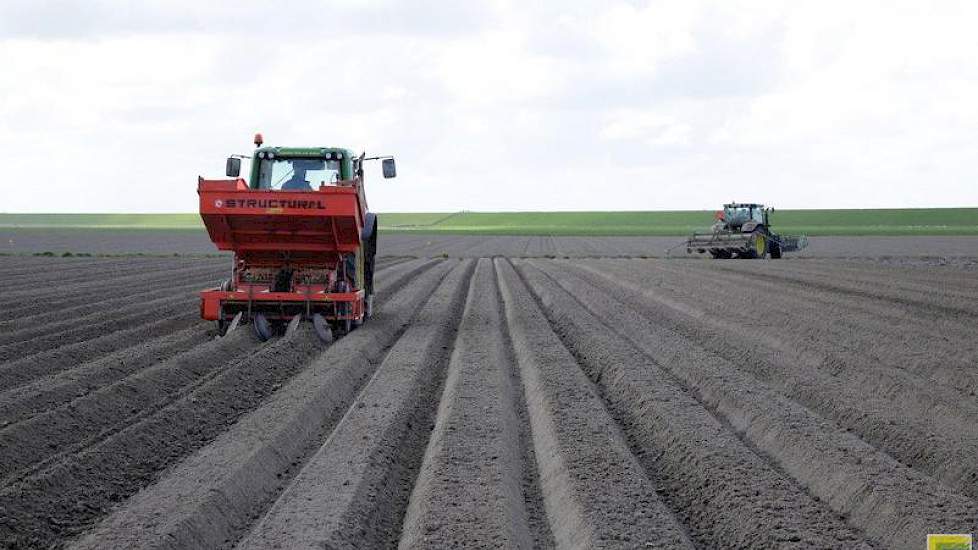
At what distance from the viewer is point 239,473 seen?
19.7 ft

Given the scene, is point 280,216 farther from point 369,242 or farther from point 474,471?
point 474,471

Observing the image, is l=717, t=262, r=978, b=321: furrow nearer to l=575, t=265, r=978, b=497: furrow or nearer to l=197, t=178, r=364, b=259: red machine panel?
l=575, t=265, r=978, b=497: furrow

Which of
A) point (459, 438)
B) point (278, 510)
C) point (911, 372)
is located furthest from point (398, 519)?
point (911, 372)

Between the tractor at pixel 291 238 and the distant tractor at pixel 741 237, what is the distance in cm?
2206

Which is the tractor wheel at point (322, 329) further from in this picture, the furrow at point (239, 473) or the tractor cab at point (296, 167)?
the tractor cab at point (296, 167)

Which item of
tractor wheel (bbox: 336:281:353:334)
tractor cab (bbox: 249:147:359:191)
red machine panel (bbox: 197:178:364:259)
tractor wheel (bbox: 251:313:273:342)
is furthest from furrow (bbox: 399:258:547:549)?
tractor cab (bbox: 249:147:359:191)

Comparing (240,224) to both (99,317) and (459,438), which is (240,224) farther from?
(459,438)

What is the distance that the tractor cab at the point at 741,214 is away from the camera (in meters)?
34.3

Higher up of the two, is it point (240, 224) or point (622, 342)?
point (240, 224)

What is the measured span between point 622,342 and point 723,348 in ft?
3.86

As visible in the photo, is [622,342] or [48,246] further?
[48,246]

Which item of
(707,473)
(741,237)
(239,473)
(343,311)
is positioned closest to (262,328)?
(343,311)

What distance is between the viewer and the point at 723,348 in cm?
1164

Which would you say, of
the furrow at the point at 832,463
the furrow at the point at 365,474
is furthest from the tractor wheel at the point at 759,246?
the furrow at the point at 365,474
